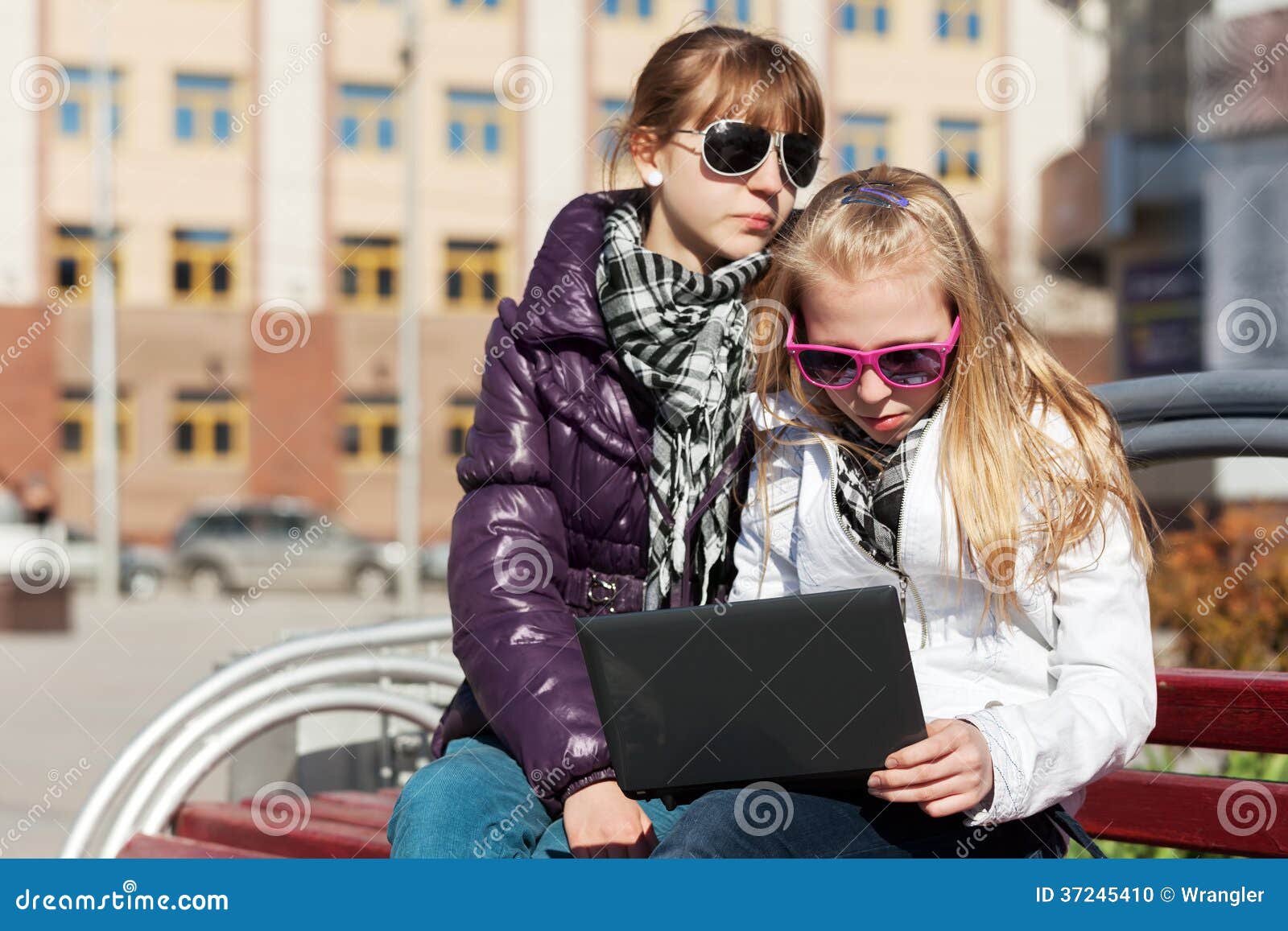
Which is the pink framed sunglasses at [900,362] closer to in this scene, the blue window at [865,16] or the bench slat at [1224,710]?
Answer: the bench slat at [1224,710]

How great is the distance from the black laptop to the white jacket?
0.16 meters

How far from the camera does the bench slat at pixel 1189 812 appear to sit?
2.29 metres

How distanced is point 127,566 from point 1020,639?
26265 millimetres

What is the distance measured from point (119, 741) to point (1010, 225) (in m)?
23.6

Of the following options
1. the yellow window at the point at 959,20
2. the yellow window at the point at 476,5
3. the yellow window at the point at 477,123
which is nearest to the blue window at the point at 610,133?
the yellow window at the point at 477,123

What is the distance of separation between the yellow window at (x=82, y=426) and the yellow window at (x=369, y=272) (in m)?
4.76

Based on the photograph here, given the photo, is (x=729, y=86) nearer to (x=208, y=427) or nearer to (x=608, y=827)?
(x=608, y=827)

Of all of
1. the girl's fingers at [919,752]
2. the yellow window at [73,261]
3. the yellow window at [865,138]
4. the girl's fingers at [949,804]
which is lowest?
the girl's fingers at [949,804]

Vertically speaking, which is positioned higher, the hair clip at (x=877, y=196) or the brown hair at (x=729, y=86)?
the brown hair at (x=729, y=86)

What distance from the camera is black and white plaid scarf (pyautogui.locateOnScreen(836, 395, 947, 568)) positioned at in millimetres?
2051

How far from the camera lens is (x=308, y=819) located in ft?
10.1

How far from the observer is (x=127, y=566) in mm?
26453

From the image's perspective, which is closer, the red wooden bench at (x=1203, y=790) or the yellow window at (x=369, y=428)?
the red wooden bench at (x=1203, y=790)
